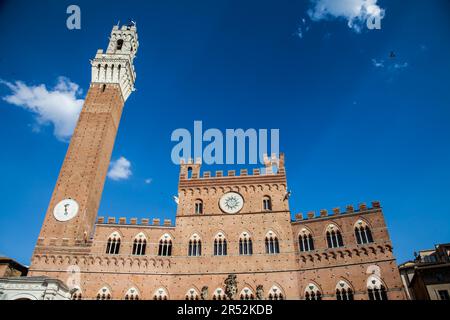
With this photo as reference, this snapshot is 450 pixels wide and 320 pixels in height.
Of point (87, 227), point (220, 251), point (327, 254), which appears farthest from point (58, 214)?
point (327, 254)

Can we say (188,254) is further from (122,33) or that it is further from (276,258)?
(122,33)

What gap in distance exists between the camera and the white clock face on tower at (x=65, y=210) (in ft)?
88.0

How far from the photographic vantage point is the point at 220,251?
26.0 m

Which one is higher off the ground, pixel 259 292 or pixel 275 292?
pixel 275 292

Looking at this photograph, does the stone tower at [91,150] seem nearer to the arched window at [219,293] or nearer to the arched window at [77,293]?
the arched window at [77,293]

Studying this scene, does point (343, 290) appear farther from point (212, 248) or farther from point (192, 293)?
point (192, 293)

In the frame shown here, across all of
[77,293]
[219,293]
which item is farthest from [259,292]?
[77,293]

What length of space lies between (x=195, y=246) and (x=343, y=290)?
1216cm

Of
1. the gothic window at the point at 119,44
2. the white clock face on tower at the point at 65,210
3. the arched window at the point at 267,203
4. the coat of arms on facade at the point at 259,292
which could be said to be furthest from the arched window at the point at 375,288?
the gothic window at the point at 119,44

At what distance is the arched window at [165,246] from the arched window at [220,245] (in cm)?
396

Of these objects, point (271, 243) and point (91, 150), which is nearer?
point (271, 243)

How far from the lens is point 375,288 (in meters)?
22.1

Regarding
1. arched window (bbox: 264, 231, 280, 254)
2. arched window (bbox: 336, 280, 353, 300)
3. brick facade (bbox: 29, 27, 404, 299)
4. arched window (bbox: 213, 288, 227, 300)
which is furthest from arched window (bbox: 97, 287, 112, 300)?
arched window (bbox: 336, 280, 353, 300)
